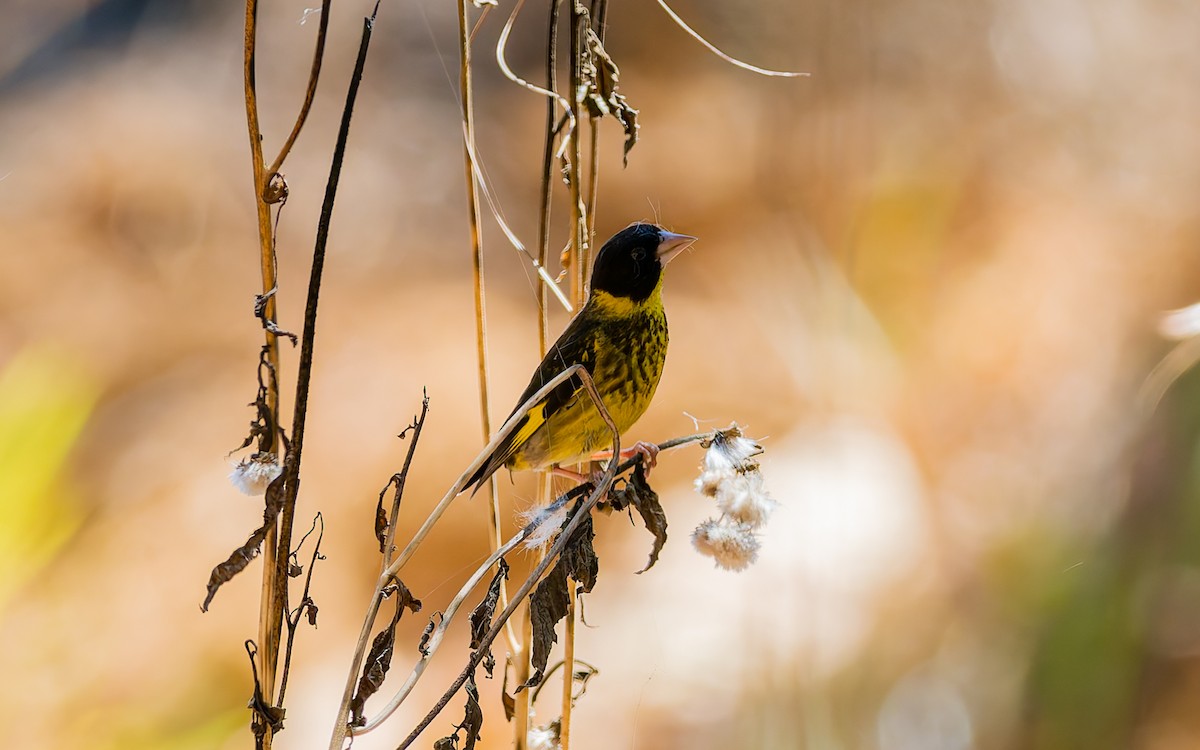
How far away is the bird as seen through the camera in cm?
134

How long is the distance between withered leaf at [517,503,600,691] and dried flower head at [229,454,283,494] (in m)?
0.25

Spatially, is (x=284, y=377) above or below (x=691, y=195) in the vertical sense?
below

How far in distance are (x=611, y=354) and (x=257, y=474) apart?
658 mm

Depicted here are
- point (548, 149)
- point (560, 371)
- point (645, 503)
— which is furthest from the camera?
point (560, 371)

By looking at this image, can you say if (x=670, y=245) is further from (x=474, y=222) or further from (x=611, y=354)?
(x=474, y=222)

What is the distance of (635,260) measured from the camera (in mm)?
1378

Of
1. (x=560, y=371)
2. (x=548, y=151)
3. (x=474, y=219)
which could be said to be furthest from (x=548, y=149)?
(x=560, y=371)

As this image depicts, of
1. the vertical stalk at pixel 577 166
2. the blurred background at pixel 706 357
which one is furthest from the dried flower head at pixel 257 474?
the blurred background at pixel 706 357

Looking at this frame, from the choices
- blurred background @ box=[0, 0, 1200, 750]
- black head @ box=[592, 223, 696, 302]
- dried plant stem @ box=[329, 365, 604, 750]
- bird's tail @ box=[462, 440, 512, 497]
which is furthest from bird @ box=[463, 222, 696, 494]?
blurred background @ box=[0, 0, 1200, 750]

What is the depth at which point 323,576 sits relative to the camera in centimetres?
305

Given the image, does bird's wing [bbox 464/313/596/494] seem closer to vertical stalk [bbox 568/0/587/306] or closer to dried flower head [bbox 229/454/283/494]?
vertical stalk [bbox 568/0/587/306]

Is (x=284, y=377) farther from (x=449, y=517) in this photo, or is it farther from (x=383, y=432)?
(x=449, y=517)

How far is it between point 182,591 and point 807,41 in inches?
127

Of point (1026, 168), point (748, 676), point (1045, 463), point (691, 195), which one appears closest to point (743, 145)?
point (691, 195)
